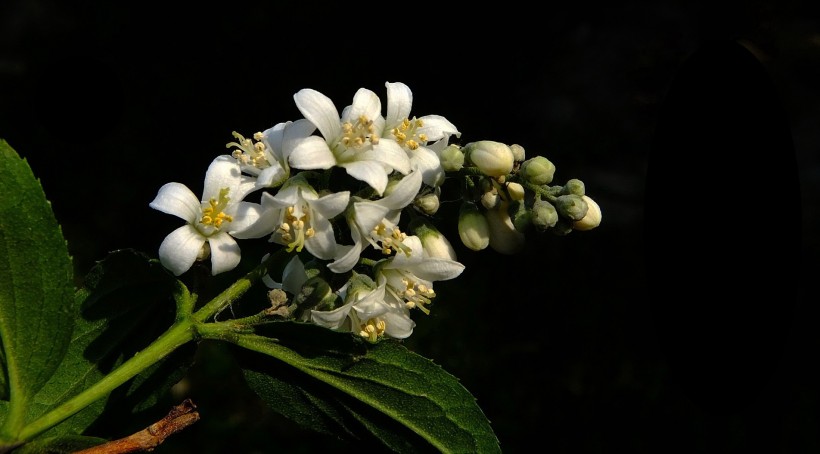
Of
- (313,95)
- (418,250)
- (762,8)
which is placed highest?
(762,8)

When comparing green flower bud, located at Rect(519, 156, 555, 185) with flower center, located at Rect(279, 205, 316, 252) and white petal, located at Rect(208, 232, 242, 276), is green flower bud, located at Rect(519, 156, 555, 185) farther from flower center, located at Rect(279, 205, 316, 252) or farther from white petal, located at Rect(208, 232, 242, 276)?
white petal, located at Rect(208, 232, 242, 276)

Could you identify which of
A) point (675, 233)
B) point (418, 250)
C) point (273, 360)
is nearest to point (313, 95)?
point (418, 250)

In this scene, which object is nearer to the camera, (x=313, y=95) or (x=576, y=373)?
(x=313, y=95)

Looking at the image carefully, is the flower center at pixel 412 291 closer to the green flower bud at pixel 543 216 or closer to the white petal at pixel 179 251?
the green flower bud at pixel 543 216

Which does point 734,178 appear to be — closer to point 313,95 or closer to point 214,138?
point 214,138

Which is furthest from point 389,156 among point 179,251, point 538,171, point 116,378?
point 116,378

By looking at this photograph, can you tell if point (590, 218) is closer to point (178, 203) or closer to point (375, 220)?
point (375, 220)
